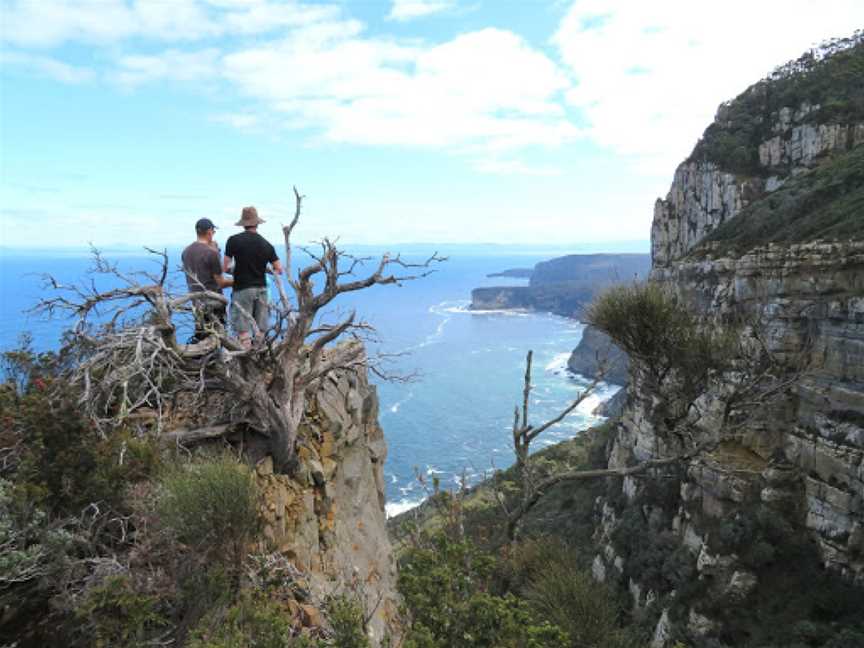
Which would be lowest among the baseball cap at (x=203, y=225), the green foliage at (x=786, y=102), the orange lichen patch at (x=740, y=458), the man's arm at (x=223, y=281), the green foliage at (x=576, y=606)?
the orange lichen patch at (x=740, y=458)

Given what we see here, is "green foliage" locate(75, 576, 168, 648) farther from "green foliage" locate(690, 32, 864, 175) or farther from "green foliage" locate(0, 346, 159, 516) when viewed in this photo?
"green foliage" locate(690, 32, 864, 175)

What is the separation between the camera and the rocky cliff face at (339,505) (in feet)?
18.7

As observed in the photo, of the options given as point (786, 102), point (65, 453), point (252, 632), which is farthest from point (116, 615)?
point (786, 102)

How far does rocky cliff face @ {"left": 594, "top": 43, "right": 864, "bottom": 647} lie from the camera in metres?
17.3

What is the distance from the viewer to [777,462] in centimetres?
1994

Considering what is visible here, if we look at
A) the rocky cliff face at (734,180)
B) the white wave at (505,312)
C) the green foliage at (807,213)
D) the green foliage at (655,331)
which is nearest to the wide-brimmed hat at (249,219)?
the green foliage at (655,331)

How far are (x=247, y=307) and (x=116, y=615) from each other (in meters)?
3.71

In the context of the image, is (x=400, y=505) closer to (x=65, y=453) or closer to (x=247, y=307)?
(x=247, y=307)

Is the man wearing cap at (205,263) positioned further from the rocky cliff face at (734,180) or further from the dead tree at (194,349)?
the rocky cliff face at (734,180)

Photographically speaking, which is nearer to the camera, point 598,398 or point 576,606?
point 576,606

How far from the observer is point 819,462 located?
18.3 meters

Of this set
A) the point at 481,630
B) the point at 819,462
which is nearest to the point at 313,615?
the point at 481,630

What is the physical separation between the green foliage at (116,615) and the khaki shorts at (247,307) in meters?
3.36

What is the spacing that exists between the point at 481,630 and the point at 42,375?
16.8ft
